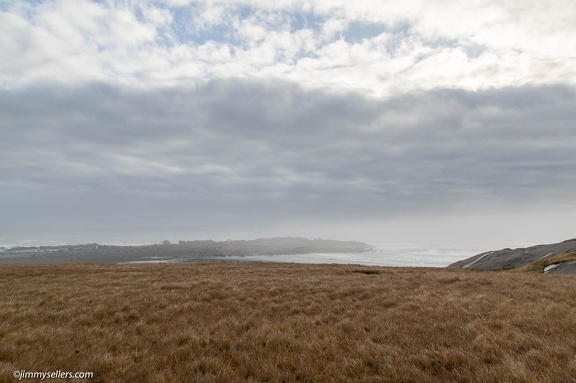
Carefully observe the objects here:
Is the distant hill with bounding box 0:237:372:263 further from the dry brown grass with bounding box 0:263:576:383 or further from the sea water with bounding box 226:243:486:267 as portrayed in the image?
the dry brown grass with bounding box 0:263:576:383

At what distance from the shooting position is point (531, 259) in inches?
1626

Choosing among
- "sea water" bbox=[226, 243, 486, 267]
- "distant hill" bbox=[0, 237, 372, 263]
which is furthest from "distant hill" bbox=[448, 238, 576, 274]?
"distant hill" bbox=[0, 237, 372, 263]

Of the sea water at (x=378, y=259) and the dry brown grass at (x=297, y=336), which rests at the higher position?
the dry brown grass at (x=297, y=336)

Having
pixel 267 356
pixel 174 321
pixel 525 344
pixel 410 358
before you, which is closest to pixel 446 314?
pixel 525 344

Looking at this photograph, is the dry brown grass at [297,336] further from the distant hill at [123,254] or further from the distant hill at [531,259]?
the distant hill at [123,254]

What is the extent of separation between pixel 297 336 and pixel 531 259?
44.7m

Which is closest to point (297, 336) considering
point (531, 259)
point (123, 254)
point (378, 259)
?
point (531, 259)

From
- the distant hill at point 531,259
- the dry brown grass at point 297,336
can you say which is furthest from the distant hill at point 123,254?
the dry brown grass at point 297,336

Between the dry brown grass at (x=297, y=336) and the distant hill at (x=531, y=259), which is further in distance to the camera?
the distant hill at (x=531, y=259)

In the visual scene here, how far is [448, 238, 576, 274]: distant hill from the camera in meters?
33.3

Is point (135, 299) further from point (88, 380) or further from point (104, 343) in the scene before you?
point (88, 380)

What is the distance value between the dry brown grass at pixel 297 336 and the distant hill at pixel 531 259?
21944 millimetres

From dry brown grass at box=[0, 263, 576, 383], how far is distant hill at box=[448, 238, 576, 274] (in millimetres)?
21944

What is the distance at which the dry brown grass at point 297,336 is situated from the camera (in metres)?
6.91
